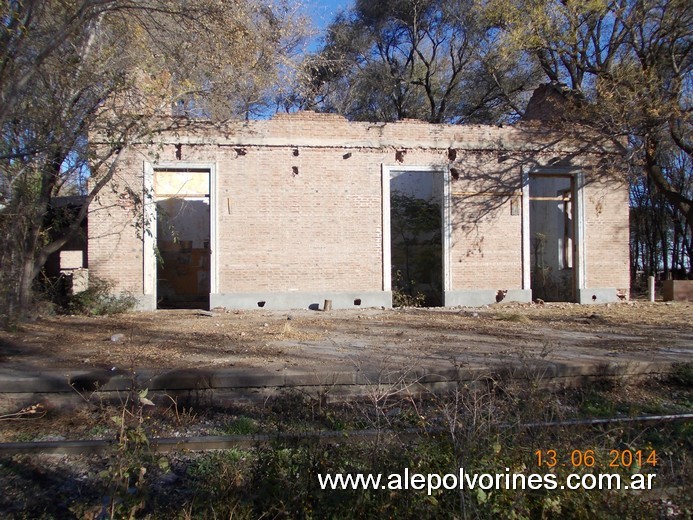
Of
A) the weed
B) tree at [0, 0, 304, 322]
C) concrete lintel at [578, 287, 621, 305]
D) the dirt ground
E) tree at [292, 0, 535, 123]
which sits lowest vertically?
the weed

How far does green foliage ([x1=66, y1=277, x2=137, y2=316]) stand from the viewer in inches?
502

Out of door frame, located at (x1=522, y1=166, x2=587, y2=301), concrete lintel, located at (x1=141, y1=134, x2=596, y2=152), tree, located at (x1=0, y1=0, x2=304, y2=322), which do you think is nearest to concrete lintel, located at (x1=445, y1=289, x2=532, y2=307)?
door frame, located at (x1=522, y1=166, x2=587, y2=301)

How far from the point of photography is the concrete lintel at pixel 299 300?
14.0m

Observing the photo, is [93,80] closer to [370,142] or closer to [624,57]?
[370,142]

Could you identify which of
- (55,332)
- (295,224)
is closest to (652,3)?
(295,224)

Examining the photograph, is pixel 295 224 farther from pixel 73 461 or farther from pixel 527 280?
pixel 73 461

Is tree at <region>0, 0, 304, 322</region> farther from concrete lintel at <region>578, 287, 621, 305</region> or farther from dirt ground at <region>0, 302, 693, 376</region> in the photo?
concrete lintel at <region>578, 287, 621, 305</region>

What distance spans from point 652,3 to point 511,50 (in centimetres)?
380

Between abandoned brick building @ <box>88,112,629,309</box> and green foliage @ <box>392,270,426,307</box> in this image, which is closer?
abandoned brick building @ <box>88,112,629,309</box>

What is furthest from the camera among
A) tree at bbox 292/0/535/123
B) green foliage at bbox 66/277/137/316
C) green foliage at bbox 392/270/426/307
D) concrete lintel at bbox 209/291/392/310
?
tree at bbox 292/0/535/123

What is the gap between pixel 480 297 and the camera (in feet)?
50.1

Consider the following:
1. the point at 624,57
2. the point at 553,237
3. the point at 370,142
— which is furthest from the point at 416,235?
the point at 624,57

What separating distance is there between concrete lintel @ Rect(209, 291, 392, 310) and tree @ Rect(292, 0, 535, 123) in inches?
513

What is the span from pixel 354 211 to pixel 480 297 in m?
4.51
